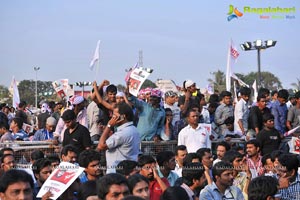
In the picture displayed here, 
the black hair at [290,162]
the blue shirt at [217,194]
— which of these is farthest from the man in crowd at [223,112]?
the blue shirt at [217,194]

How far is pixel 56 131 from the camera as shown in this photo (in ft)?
41.4

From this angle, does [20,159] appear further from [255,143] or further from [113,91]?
[255,143]

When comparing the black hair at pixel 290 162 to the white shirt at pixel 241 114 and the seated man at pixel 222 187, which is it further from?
the white shirt at pixel 241 114

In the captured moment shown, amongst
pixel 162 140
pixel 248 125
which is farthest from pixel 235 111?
pixel 162 140

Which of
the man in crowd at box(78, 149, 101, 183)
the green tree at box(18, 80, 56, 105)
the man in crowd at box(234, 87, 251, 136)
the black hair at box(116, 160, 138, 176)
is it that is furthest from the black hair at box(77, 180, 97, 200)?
the green tree at box(18, 80, 56, 105)

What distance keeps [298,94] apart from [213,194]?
6.34 m

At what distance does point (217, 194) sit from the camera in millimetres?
8445

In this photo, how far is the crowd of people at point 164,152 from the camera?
712cm

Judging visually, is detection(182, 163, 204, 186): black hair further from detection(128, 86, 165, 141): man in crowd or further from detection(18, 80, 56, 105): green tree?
detection(18, 80, 56, 105): green tree

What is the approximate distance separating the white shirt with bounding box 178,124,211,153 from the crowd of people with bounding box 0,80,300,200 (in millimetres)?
17

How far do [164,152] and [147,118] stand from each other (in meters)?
2.19

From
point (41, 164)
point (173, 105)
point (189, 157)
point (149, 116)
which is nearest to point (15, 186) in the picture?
point (41, 164)

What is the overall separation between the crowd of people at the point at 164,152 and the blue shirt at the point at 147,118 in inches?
0.7

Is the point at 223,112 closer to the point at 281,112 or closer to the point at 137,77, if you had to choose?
the point at 281,112
